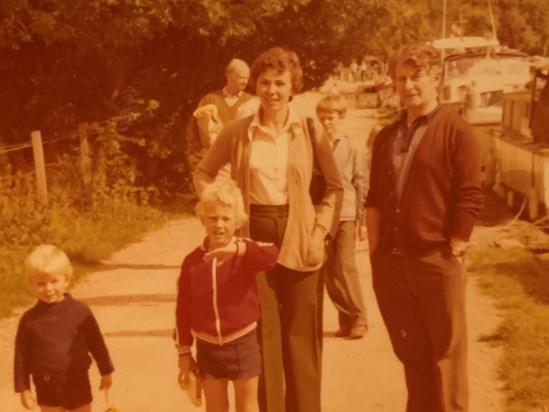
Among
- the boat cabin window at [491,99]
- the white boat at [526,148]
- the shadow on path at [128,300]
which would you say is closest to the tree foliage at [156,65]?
the white boat at [526,148]

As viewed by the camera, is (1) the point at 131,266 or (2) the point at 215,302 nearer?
(2) the point at 215,302

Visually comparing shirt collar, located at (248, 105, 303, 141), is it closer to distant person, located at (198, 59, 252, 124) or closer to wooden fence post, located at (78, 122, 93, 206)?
distant person, located at (198, 59, 252, 124)

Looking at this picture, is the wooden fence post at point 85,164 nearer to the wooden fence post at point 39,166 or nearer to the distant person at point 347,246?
the wooden fence post at point 39,166

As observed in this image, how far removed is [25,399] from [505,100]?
42.4ft

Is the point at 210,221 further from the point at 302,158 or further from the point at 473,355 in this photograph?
the point at 473,355

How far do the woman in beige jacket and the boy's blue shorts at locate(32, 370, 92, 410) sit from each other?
0.96 m

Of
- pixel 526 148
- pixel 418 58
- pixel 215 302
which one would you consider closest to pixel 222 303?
pixel 215 302

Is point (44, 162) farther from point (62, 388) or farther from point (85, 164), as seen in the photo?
point (62, 388)

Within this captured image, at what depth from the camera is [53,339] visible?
4.81m

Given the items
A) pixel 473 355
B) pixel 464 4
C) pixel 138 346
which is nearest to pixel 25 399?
pixel 138 346

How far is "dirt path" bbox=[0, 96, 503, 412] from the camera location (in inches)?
265

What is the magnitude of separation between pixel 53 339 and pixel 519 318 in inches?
190

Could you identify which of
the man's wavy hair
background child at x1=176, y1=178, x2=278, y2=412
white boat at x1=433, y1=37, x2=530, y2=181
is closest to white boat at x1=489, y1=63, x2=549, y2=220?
white boat at x1=433, y1=37, x2=530, y2=181

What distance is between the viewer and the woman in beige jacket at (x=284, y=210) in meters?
5.25
